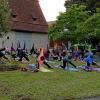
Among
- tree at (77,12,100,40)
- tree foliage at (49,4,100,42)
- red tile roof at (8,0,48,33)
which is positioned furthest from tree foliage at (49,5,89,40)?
tree at (77,12,100,40)

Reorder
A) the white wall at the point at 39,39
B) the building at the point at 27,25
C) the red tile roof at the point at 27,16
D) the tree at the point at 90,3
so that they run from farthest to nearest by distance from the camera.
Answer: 1. the white wall at the point at 39,39
2. the red tile roof at the point at 27,16
3. the building at the point at 27,25
4. the tree at the point at 90,3

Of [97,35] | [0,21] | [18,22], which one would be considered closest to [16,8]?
[18,22]

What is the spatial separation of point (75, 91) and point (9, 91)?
111 inches

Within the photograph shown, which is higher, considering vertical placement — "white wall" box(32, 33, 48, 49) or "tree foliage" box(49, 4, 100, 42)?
"tree foliage" box(49, 4, 100, 42)

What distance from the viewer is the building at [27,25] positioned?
6906cm

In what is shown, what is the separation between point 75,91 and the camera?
18031 millimetres

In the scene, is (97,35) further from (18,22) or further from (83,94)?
(83,94)

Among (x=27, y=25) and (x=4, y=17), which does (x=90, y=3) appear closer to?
(x=27, y=25)

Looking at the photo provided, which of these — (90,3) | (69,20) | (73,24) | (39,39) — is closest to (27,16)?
(39,39)

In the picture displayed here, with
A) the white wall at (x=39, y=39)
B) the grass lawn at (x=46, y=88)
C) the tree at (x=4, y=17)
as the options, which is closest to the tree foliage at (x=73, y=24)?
the white wall at (x=39, y=39)

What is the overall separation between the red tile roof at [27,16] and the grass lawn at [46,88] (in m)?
46.4

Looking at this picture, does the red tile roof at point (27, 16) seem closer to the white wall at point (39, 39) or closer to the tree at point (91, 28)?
the white wall at point (39, 39)

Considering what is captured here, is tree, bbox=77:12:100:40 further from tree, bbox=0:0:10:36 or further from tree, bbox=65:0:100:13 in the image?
tree, bbox=0:0:10:36

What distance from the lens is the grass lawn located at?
16422mm
